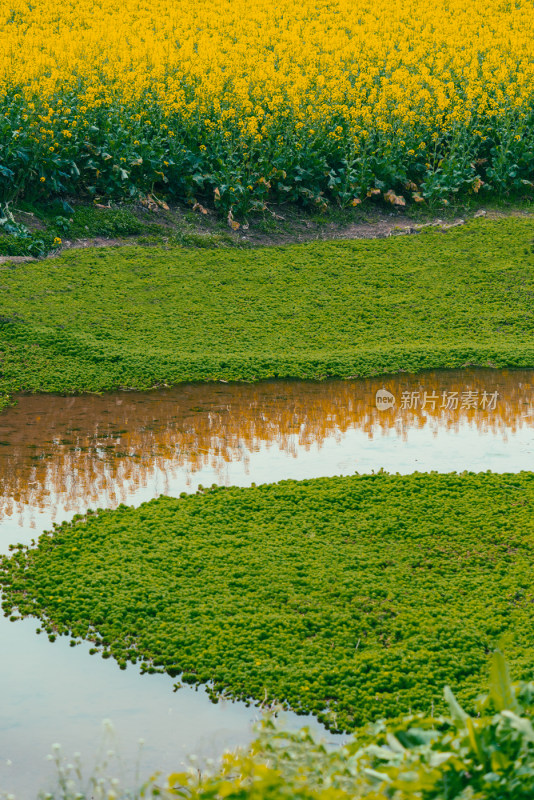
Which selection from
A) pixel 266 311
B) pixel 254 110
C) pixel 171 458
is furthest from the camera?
pixel 254 110

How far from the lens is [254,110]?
15.5 meters

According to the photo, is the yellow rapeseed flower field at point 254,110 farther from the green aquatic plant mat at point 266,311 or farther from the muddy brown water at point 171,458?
the muddy brown water at point 171,458

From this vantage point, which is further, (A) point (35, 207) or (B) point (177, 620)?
(A) point (35, 207)

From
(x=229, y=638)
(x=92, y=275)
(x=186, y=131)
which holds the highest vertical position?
(x=186, y=131)

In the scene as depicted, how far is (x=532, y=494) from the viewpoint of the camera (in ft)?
23.2

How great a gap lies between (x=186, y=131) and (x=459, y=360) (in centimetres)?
659

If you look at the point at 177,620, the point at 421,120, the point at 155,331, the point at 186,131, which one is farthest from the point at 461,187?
the point at 177,620

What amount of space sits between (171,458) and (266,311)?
405cm

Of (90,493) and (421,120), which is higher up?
(421,120)

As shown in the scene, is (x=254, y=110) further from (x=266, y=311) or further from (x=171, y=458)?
(x=171, y=458)

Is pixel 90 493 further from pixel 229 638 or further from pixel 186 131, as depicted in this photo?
pixel 186 131

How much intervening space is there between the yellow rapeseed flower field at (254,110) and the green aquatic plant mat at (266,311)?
171 centimetres

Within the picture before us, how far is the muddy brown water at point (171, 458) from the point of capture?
449cm

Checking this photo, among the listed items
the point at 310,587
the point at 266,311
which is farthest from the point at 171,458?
the point at 266,311
